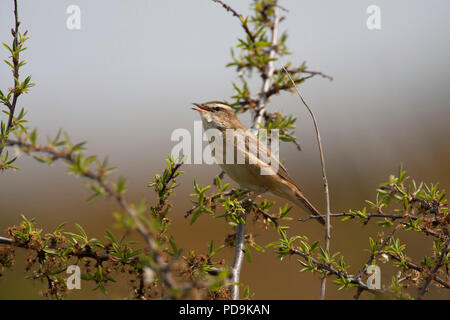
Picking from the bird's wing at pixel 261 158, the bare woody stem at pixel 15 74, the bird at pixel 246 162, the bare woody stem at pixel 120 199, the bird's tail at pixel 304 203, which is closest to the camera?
the bare woody stem at pixel 120 199

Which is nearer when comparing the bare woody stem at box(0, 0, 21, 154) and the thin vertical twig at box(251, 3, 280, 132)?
the bare woody stem at box(0, 0, 21, 154)

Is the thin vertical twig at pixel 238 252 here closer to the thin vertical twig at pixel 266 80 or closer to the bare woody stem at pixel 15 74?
the thin vertical twig at pixel 266 80

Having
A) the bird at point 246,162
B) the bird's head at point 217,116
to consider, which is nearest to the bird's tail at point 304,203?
the bird at point 246,162

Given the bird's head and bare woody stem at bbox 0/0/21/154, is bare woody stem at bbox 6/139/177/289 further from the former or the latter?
the bird's head

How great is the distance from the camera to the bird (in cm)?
396

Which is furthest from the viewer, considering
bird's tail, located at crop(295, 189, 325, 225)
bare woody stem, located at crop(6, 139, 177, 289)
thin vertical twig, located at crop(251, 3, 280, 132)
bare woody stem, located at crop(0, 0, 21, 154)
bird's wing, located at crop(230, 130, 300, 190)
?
bird's tail, located at crop(295, 189, 325, 225)

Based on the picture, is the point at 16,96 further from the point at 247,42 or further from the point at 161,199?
the point at 247,42

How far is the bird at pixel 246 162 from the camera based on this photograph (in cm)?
396

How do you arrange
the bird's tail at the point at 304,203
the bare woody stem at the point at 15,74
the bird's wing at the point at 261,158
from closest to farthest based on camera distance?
the bare woody stem at the point at 15,74
the bird's wing at the point at 261,158
the bird's tail at the point at 304,203

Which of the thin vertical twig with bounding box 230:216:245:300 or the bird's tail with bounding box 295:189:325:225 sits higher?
the bird's tail with bounding box 295:189:325:225

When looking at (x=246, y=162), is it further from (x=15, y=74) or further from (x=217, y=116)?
(x=15, y=74)

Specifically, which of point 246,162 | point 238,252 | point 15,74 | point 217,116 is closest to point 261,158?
point 246,162

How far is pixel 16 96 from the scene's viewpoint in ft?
7.64

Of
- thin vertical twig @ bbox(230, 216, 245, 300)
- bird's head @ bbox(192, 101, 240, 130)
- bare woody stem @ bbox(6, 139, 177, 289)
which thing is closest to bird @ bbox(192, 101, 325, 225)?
bird's head @ bbox(192, 101, 240, 130)
